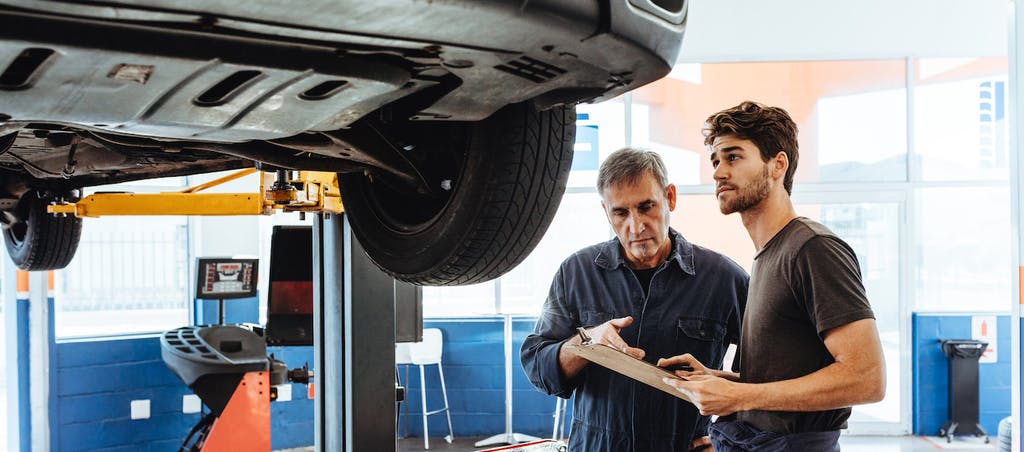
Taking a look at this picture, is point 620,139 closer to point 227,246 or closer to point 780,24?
point 780,24

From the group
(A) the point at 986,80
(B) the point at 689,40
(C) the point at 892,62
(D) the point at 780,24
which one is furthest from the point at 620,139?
(A) the point at 986,80

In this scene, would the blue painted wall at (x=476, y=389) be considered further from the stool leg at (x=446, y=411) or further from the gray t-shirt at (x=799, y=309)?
the gray t-shirt at (x=799, y=309)

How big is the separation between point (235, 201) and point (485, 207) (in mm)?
1604

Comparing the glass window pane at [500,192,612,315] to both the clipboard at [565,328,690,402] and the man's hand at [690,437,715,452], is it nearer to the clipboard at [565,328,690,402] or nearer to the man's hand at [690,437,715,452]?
the man's hand at [690,437,715,452]

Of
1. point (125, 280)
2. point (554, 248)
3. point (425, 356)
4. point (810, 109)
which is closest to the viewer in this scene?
point (125, 280)

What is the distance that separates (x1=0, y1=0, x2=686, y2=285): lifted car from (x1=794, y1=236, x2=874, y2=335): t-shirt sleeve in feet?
1.50

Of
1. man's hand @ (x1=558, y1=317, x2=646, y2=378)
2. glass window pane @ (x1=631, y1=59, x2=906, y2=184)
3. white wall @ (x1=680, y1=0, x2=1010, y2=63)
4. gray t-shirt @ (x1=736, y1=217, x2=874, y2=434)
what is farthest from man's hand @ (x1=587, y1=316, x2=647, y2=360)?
white wall @ (x1=680, y1=0, x2=1010, y2=63)

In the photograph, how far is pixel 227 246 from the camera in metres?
5.29

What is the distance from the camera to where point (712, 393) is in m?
1.35

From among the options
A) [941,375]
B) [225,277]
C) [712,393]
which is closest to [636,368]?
[712,393]

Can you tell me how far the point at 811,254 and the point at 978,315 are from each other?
207 inches

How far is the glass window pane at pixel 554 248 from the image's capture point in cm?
618

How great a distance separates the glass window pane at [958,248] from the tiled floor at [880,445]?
39.9 inches

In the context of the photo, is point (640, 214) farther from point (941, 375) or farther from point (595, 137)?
point (941, 375)
